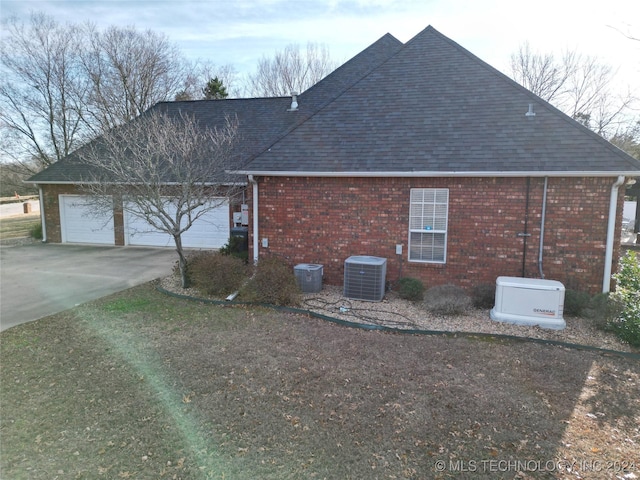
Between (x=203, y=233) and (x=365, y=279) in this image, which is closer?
(x=365, y=279)

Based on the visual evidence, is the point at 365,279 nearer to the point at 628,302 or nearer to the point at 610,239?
the point at 628,302

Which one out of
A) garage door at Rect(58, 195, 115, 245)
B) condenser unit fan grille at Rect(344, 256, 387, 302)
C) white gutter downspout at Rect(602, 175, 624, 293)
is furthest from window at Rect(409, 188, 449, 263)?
garage door at Rect(58, 195, 115, 245)

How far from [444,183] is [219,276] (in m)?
5.18

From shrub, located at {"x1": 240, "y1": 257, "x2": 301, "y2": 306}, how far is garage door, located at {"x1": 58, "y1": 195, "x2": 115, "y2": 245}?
420 inches

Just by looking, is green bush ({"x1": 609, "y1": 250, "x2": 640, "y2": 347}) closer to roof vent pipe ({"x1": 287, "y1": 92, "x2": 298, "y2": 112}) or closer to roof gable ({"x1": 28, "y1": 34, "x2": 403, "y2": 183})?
roof gable ({"x1": 28, "y1": 34, "x2": 403, "y2": 183})

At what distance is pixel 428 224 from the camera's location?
8820 millimetres

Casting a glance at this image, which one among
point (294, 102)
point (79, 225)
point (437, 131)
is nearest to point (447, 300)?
point (437, 131)

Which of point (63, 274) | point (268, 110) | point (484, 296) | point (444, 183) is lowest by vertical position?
point (63, 274)

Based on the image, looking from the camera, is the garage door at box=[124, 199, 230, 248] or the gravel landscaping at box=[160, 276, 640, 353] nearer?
the gravel landscaping at box=[160, 276, 640, 353]

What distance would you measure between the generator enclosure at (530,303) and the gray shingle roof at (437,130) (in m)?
2.32

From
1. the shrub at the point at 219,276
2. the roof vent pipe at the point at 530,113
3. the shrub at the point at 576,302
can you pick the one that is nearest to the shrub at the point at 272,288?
the shrub at the point at 219,276

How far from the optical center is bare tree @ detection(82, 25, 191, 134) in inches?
918

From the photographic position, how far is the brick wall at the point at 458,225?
26.1 feet

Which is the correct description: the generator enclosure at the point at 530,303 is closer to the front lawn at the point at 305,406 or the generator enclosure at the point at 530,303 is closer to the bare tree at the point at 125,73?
the front lawn at the point at 305,406
